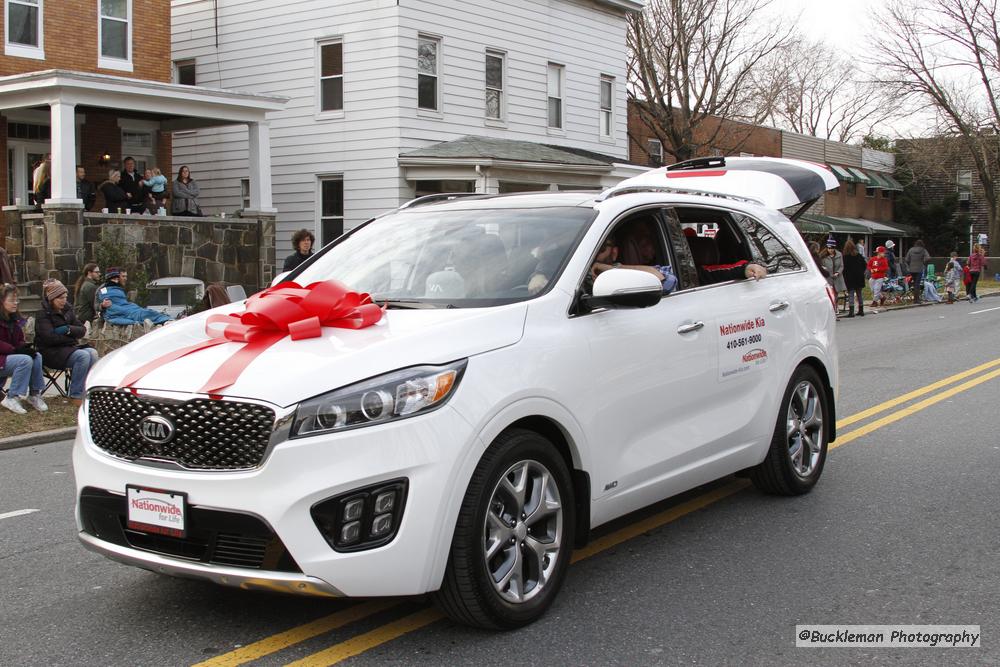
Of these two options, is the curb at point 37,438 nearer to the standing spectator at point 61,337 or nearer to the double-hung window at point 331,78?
the standing spectator at point 61,337

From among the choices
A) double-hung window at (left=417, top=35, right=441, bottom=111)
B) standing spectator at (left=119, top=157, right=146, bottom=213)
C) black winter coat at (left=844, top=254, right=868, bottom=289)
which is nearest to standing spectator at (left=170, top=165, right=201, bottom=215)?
standing spectator at (left=119, top=157, right=146, bottom=213)

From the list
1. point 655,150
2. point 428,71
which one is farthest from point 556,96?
point 655,150

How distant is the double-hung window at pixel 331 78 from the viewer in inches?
931

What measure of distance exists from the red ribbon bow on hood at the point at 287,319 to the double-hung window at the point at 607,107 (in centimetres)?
2559

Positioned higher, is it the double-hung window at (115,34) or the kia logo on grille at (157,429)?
the double-hung window at (115,34)

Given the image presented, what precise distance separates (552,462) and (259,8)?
22840 millimetres

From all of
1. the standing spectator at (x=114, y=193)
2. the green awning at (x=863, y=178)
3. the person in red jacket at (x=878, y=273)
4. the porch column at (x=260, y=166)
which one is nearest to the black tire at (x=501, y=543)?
the standing spectator at (x=114, y=193)

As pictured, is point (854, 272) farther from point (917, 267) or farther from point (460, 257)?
point (460, 257)

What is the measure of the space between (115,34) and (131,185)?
488 centimetres

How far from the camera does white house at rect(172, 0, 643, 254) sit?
22.9m

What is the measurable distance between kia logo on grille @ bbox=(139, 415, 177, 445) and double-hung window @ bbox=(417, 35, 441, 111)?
2020 centimetres

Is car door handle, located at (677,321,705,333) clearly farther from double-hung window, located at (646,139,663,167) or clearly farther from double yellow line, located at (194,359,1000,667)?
double-hung window, located at (646,139,663,167)

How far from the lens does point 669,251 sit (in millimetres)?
5559

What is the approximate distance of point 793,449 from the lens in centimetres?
640
